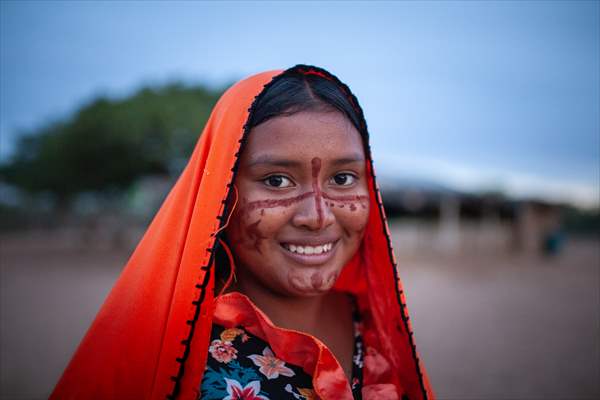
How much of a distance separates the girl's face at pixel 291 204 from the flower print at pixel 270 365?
0.24 metres

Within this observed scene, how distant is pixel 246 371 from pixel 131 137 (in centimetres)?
1199

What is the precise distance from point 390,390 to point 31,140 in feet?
101

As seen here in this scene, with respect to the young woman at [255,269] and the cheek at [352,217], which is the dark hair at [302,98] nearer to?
the young woman at [255,269]

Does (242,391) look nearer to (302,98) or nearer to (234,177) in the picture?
(234,177)

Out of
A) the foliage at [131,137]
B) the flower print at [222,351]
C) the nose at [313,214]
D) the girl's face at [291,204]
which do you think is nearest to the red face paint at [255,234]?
the girl's face at [291,204]

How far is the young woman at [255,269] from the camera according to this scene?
47.4 inches

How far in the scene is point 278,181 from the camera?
1.37m

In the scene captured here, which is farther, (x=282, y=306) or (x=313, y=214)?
(x=282, y=306)

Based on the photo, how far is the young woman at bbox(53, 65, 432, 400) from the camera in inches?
47.4

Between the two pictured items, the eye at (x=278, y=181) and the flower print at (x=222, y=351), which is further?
the eye at (x=278, y=181)

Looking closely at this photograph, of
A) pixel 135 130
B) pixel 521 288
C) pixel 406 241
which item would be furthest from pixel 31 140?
pixel 521 288

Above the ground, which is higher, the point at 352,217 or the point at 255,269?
the point at 352,217

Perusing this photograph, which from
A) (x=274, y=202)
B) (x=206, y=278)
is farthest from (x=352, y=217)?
(x=206, y=278)

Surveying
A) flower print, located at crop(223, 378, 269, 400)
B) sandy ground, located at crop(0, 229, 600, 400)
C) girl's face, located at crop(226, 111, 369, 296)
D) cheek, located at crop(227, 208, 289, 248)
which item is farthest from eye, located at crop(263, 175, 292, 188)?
sandy ground, located at crop(0, 229, 600, 400)
